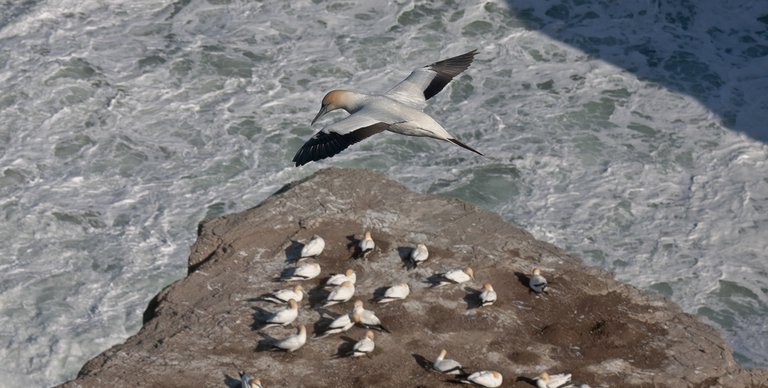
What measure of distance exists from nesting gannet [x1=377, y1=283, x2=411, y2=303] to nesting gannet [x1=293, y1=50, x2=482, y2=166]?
1668mm

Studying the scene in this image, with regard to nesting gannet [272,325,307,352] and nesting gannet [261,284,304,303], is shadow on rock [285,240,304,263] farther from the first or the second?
nesting gannet [272,325,307,352]

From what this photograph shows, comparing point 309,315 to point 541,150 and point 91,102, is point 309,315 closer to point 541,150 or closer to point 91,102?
point 541,150

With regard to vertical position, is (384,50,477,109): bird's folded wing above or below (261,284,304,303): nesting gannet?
above

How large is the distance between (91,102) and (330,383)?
10.5 meters

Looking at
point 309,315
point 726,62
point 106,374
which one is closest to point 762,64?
point 726,62

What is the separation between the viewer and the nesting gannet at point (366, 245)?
37.1 feet

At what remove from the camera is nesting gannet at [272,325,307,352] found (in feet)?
32.8

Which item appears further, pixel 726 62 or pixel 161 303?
pixel 726 62

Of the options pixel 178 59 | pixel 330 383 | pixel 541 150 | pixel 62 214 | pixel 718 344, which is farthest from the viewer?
pixel 178 59

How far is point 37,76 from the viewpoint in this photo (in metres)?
19.2

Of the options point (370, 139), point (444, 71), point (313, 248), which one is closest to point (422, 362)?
point (313, 248)

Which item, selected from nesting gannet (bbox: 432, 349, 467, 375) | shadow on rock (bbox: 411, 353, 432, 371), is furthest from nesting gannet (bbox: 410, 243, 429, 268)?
nesting gannet (bbox: 432, 349, 467, 375)

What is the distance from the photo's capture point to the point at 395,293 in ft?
35.2

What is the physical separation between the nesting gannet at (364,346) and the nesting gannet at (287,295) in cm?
88
